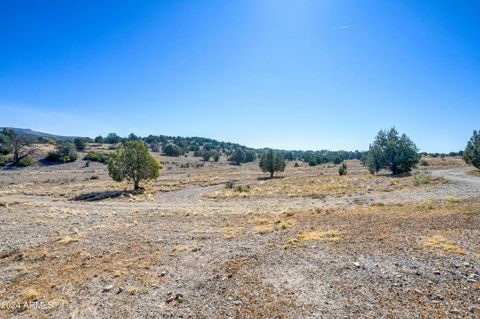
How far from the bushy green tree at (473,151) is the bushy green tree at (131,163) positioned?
54.4 metres

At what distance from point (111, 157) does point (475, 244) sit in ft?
142

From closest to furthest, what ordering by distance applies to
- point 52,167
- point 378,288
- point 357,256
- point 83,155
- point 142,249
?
1. point 378,288
2. point 357,256
3. point 142,249
4. point 52,167
5. point 83,155

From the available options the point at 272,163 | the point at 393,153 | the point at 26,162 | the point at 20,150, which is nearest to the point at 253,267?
the point at 393,153

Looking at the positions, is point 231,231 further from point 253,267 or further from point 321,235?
point 253,267

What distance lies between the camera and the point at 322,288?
861 cm

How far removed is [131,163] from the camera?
41562 millimetres

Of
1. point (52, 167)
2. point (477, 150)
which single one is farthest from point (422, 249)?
point (52, 167)

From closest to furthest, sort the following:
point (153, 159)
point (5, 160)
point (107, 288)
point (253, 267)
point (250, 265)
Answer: point (107, 288) < point (253, 267) < point (250, 265) < point (153, 159) < point (5, 160)

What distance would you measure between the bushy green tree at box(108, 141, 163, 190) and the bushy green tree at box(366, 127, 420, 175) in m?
43.9

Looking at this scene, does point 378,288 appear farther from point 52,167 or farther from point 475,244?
point 52,167

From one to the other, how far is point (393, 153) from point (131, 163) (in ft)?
160

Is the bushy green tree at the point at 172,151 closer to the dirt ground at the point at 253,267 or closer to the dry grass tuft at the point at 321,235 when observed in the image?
the dirt ground at the point at 253,267

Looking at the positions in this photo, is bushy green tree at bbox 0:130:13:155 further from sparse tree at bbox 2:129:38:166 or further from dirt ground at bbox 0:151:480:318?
dirt ground at bbox 0:151:480:318

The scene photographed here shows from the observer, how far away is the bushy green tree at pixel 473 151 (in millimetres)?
47000
